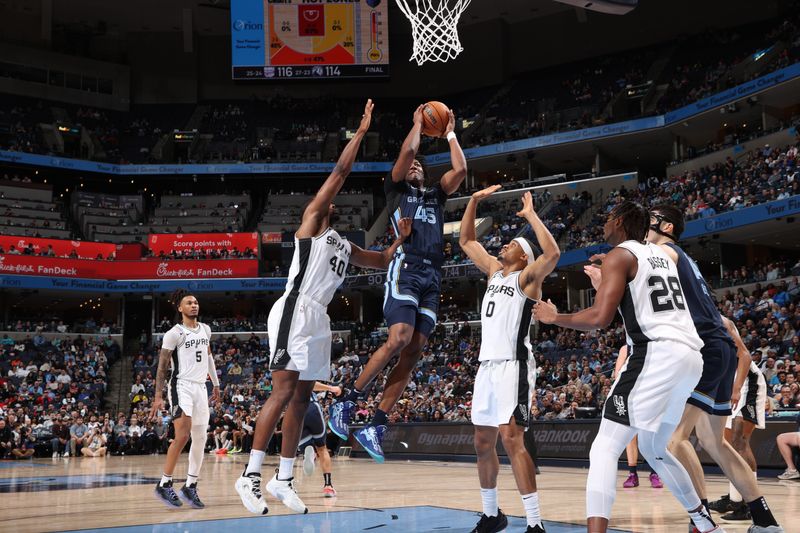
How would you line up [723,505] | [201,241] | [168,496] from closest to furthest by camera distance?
[723,505] < [168,496] < [201,241]

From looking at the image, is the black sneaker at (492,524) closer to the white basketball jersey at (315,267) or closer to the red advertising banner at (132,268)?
the white basketball jersey at (315,267)

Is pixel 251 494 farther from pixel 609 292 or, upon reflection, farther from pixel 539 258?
pixel 609 292

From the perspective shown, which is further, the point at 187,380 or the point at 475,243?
the point at 187,380

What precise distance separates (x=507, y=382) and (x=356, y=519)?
2.19 meters

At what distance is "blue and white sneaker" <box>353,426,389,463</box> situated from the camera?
638cm

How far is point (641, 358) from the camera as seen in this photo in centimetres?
484

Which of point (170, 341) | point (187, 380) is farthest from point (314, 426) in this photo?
point (170, 341)

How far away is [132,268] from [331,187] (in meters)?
33.3

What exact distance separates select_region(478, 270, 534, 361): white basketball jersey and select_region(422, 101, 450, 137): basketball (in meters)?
1.51

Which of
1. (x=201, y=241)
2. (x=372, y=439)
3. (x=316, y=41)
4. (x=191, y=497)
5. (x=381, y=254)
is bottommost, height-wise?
(x=191, y=497)

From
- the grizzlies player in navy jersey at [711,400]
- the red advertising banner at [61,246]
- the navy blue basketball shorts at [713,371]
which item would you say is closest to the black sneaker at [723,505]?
the grizzlies player in navy jersey at [711,400]

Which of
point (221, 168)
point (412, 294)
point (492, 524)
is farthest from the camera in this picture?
point (221, 168)

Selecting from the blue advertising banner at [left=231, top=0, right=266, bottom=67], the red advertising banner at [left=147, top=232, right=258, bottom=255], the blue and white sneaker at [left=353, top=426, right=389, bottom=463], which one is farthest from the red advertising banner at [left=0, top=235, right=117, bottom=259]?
the blue and white sneaker at [left=353, top=426, right=389, bottom=463]

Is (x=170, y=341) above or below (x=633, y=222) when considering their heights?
below
